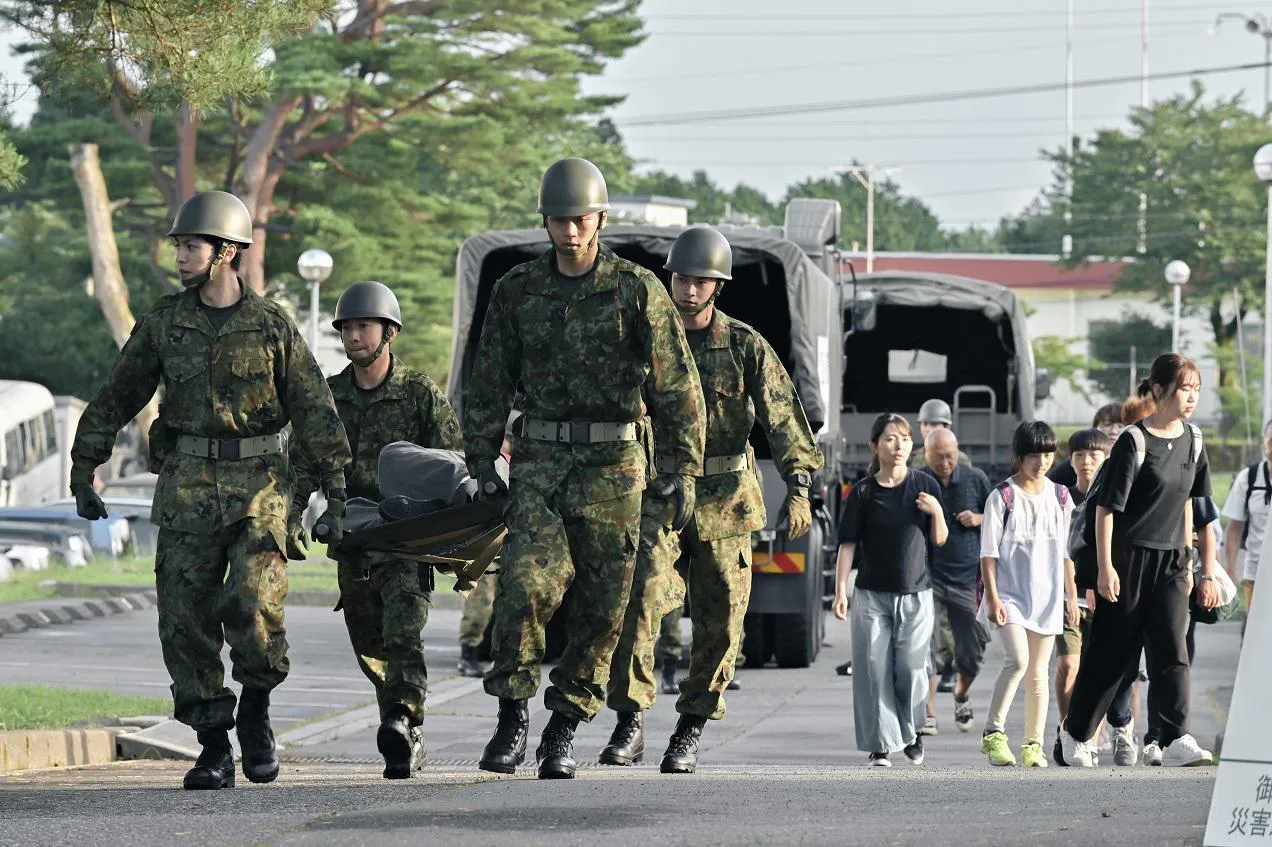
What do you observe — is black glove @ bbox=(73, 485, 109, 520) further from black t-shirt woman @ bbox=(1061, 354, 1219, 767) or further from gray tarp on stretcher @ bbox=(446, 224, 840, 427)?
gray tarp on stretcher @ bbox=(446, 224, 840, 427)

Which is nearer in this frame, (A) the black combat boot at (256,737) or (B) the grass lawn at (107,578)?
(A) the black combat boot at (256,737)

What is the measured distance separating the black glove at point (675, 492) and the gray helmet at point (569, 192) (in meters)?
1.03

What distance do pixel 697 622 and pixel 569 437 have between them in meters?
1.22

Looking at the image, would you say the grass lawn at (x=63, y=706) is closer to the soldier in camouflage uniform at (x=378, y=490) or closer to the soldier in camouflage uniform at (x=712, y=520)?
the soldier in camouflage uniform at (x=378, y=490)

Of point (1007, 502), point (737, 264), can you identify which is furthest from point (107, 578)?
point (1007, 502)

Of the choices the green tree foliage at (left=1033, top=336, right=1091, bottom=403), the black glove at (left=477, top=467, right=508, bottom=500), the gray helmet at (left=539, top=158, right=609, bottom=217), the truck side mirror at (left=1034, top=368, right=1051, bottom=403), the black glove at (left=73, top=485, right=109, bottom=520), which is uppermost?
the green tree foliage at (left=1033, top=336, right=1091, bottom=403)

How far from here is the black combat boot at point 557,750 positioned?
8156mm

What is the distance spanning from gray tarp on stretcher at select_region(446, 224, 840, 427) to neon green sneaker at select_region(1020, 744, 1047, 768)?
596 cm

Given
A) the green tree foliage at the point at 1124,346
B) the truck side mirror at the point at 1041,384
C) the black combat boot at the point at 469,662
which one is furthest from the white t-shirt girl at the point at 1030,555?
the green tree foliage at the point at 1124,346

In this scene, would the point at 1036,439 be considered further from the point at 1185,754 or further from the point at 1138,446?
the point at 1185,754

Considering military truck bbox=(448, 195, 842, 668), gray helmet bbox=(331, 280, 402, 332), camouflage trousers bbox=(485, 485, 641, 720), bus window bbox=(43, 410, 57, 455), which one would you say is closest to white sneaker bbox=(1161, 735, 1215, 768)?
camouflage trousers bbox=(485, 485, 641, 720)

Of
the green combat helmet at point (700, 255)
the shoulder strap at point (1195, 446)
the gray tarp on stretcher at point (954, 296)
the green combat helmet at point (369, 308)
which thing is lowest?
the shoulder strap at point (1195, 446)

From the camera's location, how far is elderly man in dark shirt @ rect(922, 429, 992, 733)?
43.0 ft

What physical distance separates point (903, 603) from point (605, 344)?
134 inches
